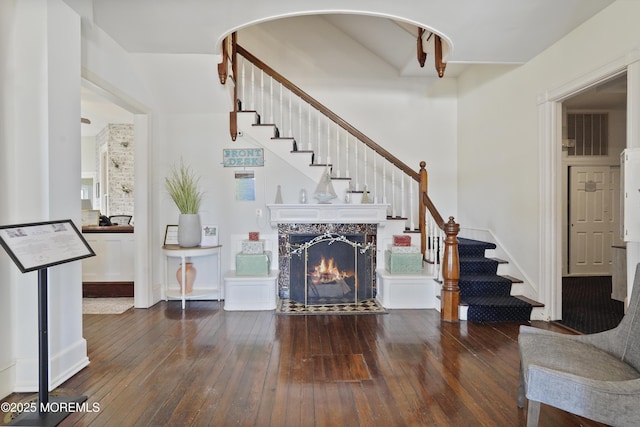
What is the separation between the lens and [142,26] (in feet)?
10.2

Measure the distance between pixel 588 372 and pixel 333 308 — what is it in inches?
109

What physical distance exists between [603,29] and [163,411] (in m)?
4.60

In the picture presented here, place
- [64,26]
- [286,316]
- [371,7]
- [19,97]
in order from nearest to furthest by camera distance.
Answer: [19,97] < [64,26] < [371,7] < [286,316]

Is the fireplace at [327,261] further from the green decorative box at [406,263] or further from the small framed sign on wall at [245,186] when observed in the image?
the small framed sign on wall at [245,186]

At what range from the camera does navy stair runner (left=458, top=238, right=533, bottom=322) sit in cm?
368

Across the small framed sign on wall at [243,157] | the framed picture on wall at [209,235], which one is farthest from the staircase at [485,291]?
the framed picture on wall at [209,235]

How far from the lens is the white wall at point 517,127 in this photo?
2975 mm

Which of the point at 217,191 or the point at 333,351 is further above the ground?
the point at 217,191

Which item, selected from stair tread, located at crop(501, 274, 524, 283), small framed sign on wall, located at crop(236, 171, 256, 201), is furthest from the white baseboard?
stair tread, located at crop(501, 274, 524, 283)

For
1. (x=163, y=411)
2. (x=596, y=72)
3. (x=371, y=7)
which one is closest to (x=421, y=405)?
(x=163, y=411)

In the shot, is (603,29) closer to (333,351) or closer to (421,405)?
(421,405)

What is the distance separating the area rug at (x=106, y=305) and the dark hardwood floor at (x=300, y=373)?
11.6 inches

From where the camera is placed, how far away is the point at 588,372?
1722 millimetres

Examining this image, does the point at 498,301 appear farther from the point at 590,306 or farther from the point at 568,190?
the point at 568,190
